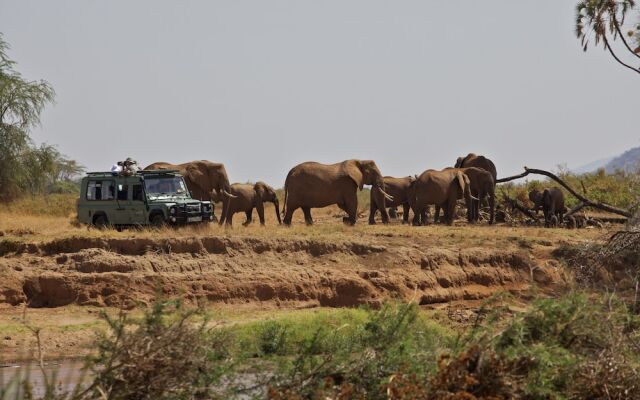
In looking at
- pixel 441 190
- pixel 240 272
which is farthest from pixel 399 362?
pixel 441 190

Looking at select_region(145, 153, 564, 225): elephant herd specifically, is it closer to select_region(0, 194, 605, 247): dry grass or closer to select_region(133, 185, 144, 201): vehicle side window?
select_region(0, 194, 605, 247): dry grass

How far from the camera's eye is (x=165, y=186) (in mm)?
24922

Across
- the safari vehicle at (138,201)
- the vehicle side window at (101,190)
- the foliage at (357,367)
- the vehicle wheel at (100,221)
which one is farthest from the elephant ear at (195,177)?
the foliage at (357,367)

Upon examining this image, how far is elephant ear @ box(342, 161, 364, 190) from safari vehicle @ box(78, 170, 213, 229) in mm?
6641

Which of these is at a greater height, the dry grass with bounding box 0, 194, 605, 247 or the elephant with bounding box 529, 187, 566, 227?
the elephant with bounding box 529, 187, 566, 227

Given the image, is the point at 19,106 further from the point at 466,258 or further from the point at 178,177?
the point at 466,258

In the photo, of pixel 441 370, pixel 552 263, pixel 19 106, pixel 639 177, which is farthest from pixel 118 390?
pixel 19 106

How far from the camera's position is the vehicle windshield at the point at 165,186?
2447 cm

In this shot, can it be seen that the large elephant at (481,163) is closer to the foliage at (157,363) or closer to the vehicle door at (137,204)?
the vehicle door at (137,204)

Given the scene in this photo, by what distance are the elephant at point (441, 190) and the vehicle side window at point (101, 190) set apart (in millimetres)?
10298

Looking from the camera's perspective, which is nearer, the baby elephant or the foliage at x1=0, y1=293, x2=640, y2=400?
the foliage at x1=0, y1=293, x2=640, y2=400

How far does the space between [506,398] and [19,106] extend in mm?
29572

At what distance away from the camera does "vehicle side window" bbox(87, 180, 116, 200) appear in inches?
971

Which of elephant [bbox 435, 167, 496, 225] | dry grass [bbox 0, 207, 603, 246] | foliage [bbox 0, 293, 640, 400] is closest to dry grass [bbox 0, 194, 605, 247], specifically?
dry grass [bbox 0, 207, 603, 246]
